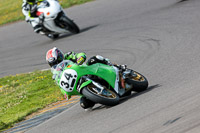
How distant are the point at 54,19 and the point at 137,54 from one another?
543cm

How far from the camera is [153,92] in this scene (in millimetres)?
7637

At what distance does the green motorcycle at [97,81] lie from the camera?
23.9ft

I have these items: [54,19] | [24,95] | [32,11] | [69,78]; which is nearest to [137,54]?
[24,95]

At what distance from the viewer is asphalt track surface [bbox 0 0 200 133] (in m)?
6.12

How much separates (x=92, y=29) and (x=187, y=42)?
19.6ft

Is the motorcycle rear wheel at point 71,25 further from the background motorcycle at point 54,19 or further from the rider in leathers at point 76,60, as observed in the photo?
the rider in leathers at point 76,60

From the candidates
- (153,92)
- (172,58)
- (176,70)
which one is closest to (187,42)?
(172,58)

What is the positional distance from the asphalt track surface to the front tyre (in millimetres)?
144

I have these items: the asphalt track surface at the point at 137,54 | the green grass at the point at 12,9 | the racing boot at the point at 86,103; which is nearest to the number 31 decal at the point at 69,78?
the racing boot at the point at 86,103

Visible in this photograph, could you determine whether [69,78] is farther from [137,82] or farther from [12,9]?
[12,9]

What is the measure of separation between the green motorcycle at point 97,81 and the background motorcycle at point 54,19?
8830 millimetres

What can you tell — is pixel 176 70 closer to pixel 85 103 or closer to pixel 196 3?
pixel 85 103

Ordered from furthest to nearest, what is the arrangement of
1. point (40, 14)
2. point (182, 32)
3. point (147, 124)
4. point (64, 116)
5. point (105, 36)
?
point (40, 14)
point (105, 36)
point (182, 32)
point (64, 116)
point (147, 124)

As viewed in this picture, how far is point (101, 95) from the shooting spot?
23.7 ft
